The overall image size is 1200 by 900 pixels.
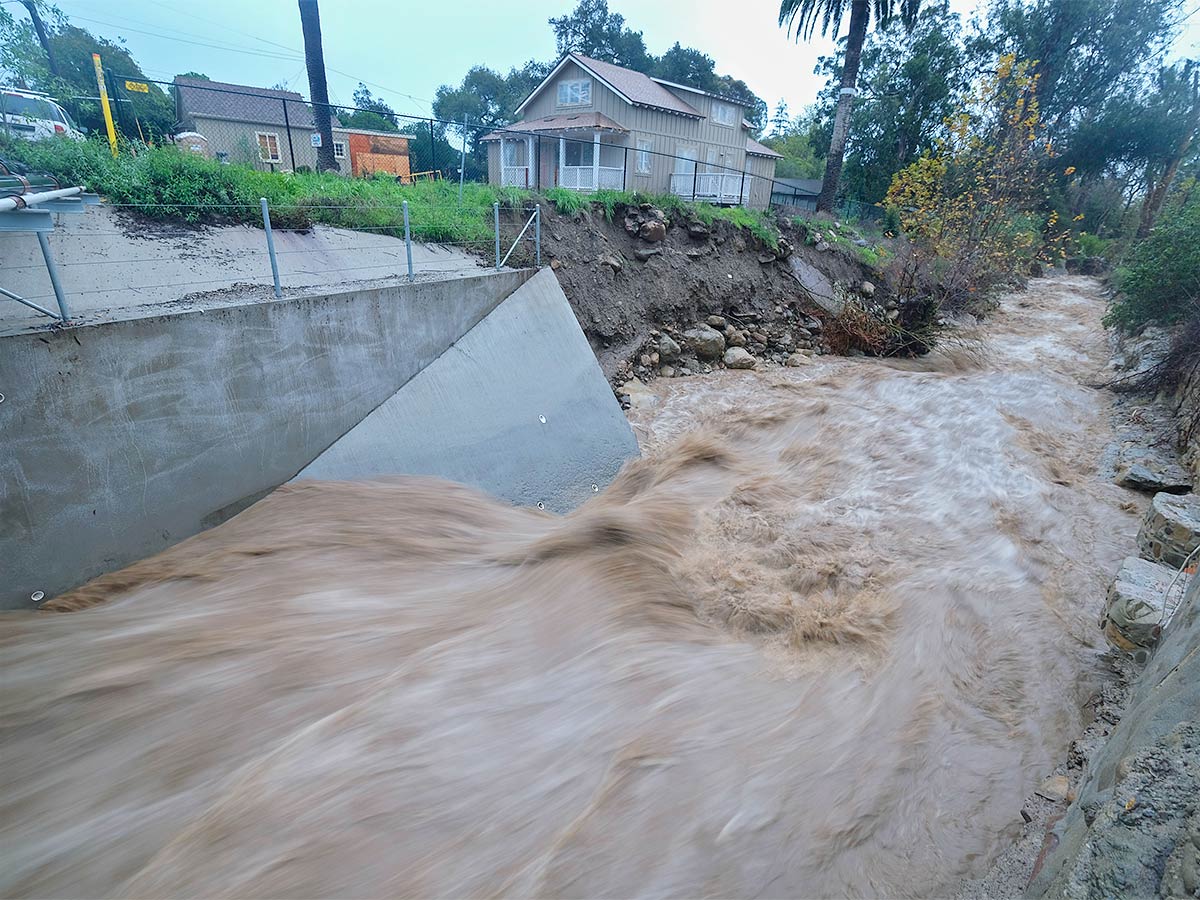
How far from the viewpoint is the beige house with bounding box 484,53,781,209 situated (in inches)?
771

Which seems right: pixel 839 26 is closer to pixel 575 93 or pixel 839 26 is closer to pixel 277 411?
pixel 575 93

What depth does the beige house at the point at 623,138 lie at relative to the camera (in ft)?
64.2

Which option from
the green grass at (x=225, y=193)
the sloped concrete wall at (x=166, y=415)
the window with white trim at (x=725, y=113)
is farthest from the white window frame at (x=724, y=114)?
the sloped concrete wall at (x=166, y=415)

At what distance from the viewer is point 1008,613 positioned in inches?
205

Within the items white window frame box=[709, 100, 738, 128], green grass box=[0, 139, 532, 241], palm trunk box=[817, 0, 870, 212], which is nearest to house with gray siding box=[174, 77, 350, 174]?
green grass box=[0, 139, 532, 241]

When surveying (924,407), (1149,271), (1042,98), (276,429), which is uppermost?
(1042,98)

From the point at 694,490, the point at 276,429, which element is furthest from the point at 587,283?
the point at 276,429

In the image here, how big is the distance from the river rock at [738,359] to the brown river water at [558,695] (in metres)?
5.87

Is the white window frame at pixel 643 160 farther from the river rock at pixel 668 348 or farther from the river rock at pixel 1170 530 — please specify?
the river rock at pixel 1170 530

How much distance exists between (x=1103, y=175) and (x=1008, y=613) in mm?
38517

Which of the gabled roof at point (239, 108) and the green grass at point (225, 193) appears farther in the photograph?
the gabled roof at point (239, 108)

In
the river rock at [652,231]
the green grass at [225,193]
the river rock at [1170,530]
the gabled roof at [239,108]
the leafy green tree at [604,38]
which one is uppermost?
the leafy green tree at [604,38]

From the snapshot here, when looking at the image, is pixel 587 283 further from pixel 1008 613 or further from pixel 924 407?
pixel 1008 613

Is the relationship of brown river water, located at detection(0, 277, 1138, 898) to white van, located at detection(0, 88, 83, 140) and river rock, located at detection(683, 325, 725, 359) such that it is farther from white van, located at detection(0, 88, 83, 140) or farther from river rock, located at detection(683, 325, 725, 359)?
white van, located at detection(0, 88, 83, 140)
